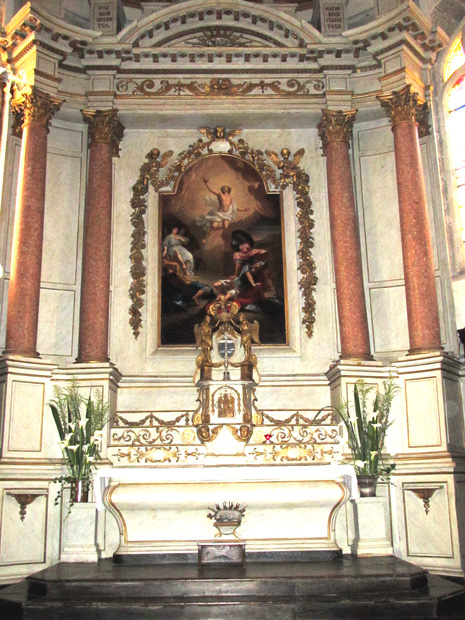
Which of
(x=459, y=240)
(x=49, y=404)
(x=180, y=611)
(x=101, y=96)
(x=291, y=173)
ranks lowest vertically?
(x=180, y=611)

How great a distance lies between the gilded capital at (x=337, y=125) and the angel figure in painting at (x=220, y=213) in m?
1.60

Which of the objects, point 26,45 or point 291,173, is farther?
point 291,173

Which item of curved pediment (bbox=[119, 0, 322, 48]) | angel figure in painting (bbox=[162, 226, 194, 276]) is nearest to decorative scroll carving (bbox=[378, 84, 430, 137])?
curved pediment (bbox=[119, 0, 322, 48])

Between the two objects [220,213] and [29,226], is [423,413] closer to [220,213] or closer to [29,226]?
[220,213]

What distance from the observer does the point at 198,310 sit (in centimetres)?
1024

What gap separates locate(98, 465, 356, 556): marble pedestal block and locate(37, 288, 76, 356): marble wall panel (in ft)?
8.32

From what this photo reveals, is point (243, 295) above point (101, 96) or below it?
below

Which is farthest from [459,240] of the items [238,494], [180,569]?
[180,569]

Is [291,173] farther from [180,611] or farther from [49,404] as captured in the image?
[180,611]

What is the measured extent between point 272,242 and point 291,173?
1108 mm

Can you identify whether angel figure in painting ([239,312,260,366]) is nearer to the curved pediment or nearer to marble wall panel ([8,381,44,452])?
marble wall panel ([8,381,44,452])

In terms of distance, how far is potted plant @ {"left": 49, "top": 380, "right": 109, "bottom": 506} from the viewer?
8.06 m

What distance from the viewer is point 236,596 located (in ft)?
21.2

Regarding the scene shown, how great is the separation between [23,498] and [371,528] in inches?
156
